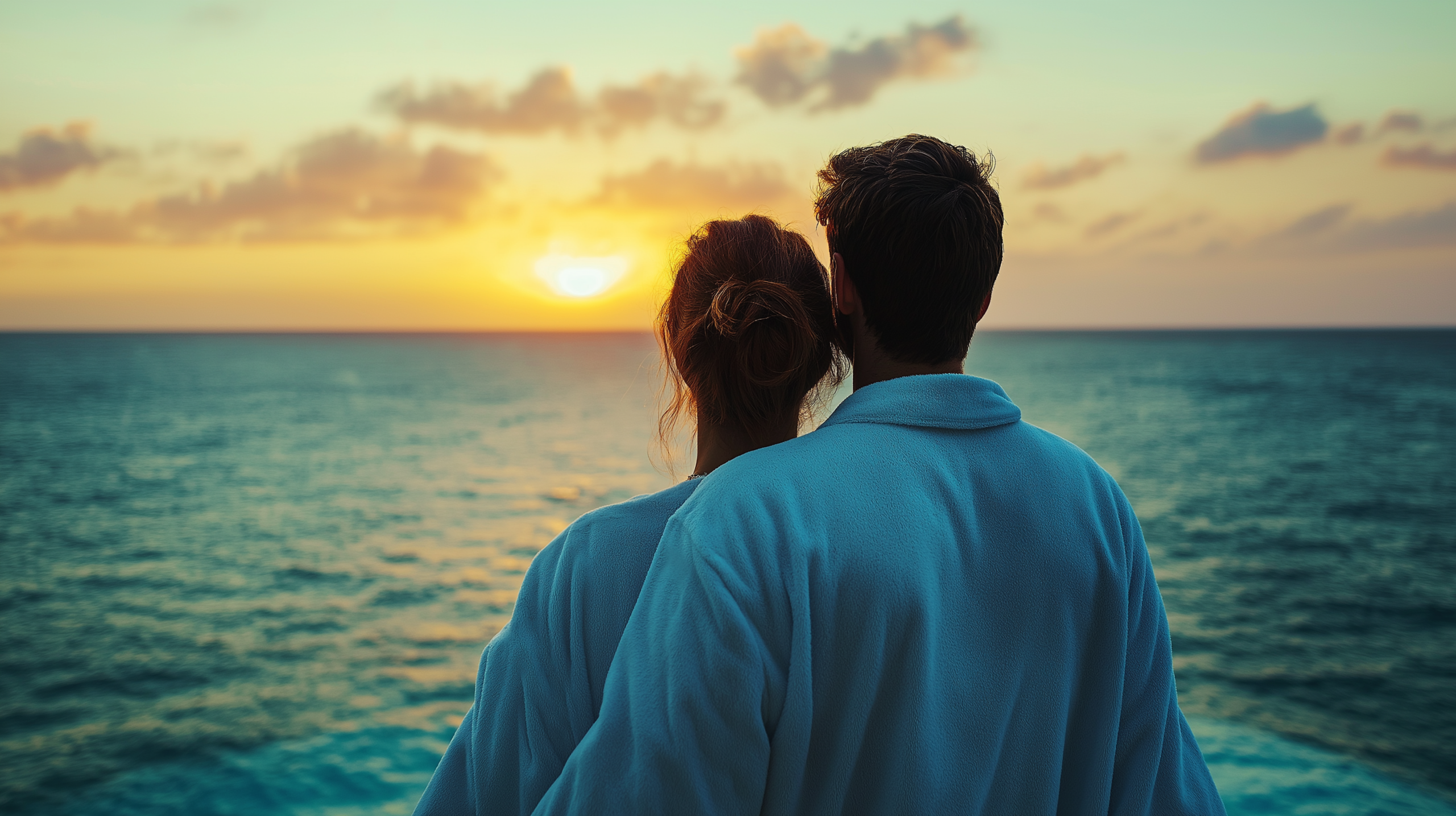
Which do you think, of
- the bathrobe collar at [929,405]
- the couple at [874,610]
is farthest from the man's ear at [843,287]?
the bathrobe collar at [929,405]

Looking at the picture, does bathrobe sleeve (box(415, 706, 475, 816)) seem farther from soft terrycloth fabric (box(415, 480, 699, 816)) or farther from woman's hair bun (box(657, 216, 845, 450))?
woman's hair bun (box(657, 216, 845, 450))

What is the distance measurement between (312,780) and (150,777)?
2.02 meters

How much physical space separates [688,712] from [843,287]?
29.2 inches

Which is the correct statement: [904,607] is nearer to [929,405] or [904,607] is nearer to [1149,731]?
[929,405]

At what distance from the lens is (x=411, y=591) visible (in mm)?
14914

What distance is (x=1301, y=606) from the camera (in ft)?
48.0

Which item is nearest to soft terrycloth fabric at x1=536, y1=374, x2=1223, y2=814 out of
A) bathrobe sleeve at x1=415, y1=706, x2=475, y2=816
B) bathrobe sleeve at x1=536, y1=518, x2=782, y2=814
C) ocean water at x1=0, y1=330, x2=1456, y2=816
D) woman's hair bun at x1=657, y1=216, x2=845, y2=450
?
bathrobe sleeve at x1=536, y1=518, x2=782, y2=814

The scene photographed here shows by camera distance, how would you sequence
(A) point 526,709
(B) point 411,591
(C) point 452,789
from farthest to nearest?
(B) point 411,591 → (C) point 452,789 → (A) point 526,709

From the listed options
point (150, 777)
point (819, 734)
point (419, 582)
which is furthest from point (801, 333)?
point (419, 582)

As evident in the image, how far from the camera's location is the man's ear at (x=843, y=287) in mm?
1438

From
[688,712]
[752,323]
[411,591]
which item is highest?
[752,323]

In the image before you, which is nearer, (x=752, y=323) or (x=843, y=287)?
(x=843, y=287)

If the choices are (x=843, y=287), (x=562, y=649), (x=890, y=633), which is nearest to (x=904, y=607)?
(x=890, y=633)

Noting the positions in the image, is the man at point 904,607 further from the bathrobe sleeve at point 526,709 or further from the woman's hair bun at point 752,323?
the bathrobe sleeve at point 526,709
